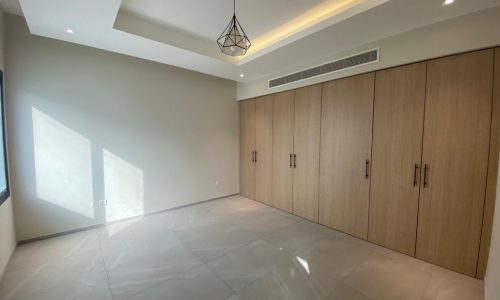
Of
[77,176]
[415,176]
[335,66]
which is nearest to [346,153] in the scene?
[415,176]

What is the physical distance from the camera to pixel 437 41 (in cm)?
223

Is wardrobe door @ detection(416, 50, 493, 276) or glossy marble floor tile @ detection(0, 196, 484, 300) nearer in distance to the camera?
glossy marble floor tile @ detection(0, 196, 484, 300)

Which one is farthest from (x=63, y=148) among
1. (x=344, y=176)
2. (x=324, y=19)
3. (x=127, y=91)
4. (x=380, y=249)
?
(x=380, y=249)

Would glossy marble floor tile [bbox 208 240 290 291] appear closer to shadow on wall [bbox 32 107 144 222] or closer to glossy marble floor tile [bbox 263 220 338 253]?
glossy marble floor tile [bbox 263 220 338 253]

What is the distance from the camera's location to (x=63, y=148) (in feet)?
9.80

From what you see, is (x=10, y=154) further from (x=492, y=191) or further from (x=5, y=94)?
(x=492, y=191)

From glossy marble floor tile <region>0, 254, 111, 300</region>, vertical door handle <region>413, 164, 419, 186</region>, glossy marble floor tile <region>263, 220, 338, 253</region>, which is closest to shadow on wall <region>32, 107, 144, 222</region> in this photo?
glossy marble floor tile <region>0, 254, 111, 300</region>

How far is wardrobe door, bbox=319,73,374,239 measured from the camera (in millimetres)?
2906

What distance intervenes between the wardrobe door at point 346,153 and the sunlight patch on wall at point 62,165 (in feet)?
12.4

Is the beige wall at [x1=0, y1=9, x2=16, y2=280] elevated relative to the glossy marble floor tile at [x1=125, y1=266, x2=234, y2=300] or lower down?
elevated

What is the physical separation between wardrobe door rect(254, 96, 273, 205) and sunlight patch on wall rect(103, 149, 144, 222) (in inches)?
93.7

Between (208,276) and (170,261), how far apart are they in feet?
1.84

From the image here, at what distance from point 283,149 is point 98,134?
3212 mm

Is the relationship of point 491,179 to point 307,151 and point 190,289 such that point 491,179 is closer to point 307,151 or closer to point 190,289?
point 307,151
